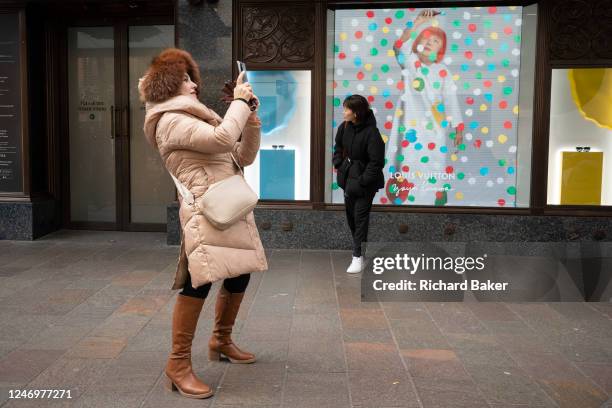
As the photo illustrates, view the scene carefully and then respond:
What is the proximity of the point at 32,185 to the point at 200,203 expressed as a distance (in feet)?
19.2

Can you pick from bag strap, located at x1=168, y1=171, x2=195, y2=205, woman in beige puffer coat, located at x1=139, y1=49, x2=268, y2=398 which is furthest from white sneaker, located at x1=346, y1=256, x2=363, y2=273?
bag strap, located at x1=168, y1=171, x2=195, y2=205

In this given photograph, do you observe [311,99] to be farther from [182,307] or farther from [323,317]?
[182,307]

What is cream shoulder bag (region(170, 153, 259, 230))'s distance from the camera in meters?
3.36

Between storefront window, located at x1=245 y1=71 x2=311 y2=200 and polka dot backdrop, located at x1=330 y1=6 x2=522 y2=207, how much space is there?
0.44 m

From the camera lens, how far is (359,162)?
662 centimetres

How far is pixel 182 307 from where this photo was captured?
11.4 ft

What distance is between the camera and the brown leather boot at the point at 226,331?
3.81 m

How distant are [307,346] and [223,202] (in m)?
1.45

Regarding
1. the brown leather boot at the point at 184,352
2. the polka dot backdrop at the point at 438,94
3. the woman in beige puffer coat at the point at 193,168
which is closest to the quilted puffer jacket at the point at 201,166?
the woman in beige puffer coat at the point at 193,168

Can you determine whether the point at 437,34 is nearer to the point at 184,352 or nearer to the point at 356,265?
the point at 356,265

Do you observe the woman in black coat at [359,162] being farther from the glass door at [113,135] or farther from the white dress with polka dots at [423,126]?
the glass door at [113,135]

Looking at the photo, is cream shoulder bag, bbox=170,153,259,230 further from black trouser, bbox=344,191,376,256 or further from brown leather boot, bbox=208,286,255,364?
black trouser, bbox=344,191,376,256

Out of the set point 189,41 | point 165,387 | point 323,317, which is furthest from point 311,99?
point 165,387

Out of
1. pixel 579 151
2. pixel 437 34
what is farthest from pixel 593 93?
pixel 437 34
